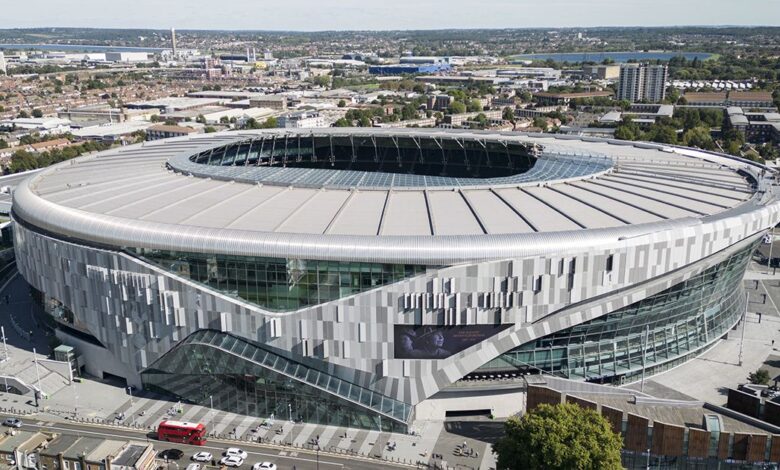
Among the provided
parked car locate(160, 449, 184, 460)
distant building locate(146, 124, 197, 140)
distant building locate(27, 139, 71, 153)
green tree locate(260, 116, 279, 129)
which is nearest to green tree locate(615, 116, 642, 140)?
green tree locate(260, 116, 279, 129)

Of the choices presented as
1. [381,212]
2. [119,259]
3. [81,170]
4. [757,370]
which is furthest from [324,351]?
[81,170]

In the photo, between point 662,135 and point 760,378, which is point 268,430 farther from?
point 662,135

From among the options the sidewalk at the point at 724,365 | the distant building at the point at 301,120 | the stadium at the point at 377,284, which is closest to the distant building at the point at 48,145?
the distant building at the point at 301,120

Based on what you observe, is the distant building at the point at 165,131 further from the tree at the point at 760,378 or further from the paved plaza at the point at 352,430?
the tree at the point at 760,378

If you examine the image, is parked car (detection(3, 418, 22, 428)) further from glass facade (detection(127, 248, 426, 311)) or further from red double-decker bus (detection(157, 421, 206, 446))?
glass facade (detection(127, 248, 426, 311))

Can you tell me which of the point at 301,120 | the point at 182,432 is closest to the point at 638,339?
the point at 182,432

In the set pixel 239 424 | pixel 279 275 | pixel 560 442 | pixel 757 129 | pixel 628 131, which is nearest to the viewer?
pixel 560 442
